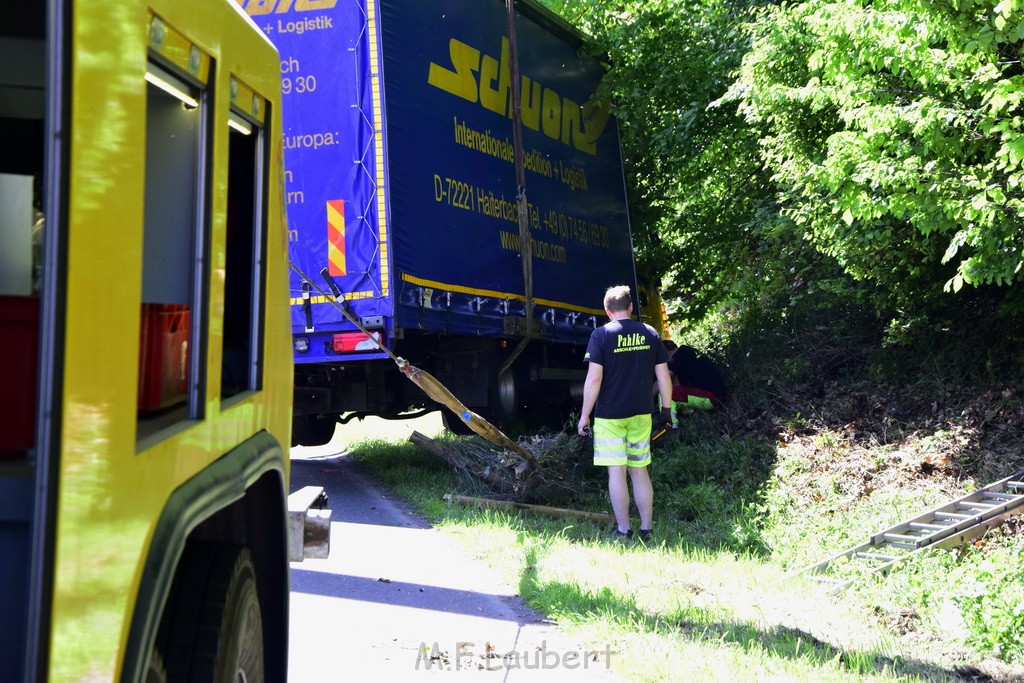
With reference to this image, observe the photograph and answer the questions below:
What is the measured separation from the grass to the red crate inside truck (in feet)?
9.37

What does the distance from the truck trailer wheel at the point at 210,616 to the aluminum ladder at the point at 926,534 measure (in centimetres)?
473

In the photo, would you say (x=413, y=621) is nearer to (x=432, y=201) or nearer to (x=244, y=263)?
(x=244, y=263)

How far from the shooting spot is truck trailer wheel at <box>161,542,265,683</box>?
257 centimetres

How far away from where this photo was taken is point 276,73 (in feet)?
12.0

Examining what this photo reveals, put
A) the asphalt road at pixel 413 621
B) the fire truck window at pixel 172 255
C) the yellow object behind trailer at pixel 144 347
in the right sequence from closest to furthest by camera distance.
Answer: the yellow object behind trailer at pixel 144 347 < the fire truck window at pixel 172 255 < the asphalt road at pixel 413 621

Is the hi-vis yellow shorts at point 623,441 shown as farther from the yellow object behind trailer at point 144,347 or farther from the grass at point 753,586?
the yellow object behind trailer at point 144,347

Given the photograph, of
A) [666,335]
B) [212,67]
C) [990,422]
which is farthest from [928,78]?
[666,335]

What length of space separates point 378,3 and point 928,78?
409 cm

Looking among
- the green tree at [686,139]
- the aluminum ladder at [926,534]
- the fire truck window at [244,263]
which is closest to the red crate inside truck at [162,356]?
the fire truck window at [244,263]

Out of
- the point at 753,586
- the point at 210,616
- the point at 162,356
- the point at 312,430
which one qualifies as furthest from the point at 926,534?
the point at 162,356

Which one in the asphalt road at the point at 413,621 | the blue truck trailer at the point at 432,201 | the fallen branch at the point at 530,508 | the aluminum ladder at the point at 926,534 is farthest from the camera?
the blue truck trailer at the point at 432,201

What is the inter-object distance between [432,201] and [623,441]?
2.69 metres

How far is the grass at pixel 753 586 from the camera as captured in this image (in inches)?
204

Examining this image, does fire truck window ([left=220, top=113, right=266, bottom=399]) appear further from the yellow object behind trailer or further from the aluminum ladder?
the aluminum ladder
